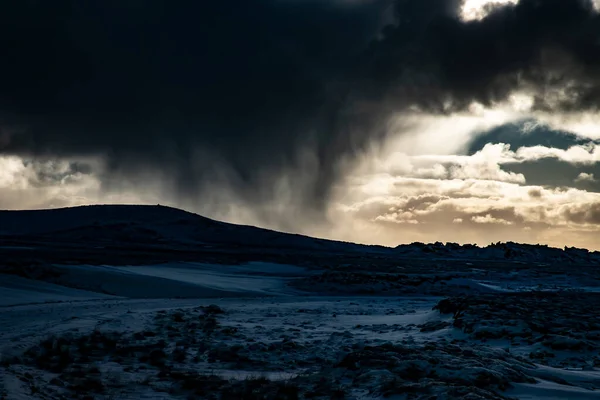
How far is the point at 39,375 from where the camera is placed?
9562 millimetres

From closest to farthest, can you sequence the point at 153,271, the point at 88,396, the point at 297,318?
the point at 88,396
the point at 297,318
the point at 153,271

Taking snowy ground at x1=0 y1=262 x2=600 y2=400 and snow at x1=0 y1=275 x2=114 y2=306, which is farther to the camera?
snow at x1=0 y1=275 x2=114 y2=306

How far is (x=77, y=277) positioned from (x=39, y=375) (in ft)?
76.1

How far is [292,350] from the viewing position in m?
13.0

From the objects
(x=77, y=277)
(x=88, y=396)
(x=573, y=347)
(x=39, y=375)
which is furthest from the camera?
(x=77, y=277)

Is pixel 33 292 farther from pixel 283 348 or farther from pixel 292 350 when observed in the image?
pixel 292 350

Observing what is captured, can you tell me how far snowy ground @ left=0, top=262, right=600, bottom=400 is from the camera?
9.06 metres

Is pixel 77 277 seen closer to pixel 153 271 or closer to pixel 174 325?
pixel 153 271

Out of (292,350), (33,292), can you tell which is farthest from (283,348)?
(33,292)

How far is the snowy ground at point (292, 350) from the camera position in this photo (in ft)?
29.7

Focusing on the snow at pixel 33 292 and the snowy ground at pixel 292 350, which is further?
the snow at pixel 33 292

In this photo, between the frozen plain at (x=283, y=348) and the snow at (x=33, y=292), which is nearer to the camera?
the frozen plain at (x=283, y=348)

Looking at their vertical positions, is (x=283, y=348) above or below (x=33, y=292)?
below

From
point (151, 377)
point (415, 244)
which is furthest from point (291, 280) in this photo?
point (415, 244)
